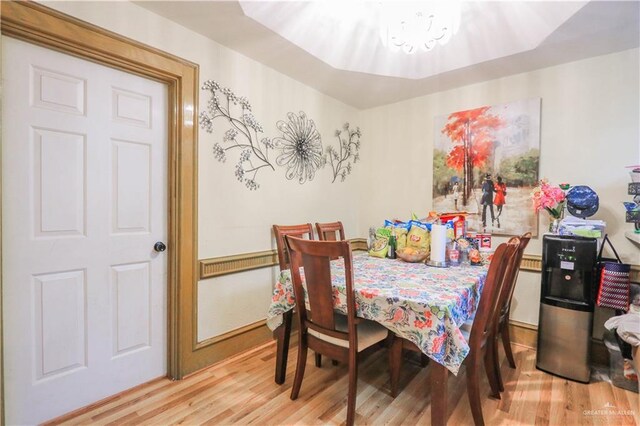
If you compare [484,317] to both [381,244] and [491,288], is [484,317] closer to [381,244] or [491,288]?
[491,288]

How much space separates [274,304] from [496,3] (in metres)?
2.46

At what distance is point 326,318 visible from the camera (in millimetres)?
1611

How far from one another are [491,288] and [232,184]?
1.82m

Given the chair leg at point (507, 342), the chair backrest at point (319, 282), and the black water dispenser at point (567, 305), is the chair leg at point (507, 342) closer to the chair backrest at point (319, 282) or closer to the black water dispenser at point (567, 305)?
the black water dispenser at point (567, 305)

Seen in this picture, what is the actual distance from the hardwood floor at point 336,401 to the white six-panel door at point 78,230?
8.6 inches

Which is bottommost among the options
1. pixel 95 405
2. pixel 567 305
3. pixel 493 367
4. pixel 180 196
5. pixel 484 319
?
pixel 95 405

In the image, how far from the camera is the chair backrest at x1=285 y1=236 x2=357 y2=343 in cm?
147

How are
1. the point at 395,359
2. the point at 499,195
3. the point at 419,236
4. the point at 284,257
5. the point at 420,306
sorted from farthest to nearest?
the point at 499,195
the point at 284,257
the point at 419,236
the point at 395,359
the point at 420,306

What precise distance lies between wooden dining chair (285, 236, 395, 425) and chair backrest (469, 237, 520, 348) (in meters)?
0.44

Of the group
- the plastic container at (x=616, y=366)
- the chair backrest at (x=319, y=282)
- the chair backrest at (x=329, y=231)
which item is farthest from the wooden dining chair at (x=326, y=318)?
the plastic container at (x=616, y=366)

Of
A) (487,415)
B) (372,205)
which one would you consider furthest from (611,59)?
(487,415)

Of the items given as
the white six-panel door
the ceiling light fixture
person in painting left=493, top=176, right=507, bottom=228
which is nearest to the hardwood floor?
the white six-panel door

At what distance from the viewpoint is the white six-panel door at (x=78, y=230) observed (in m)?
1.50

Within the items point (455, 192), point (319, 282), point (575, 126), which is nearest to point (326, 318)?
point (319, 282)
